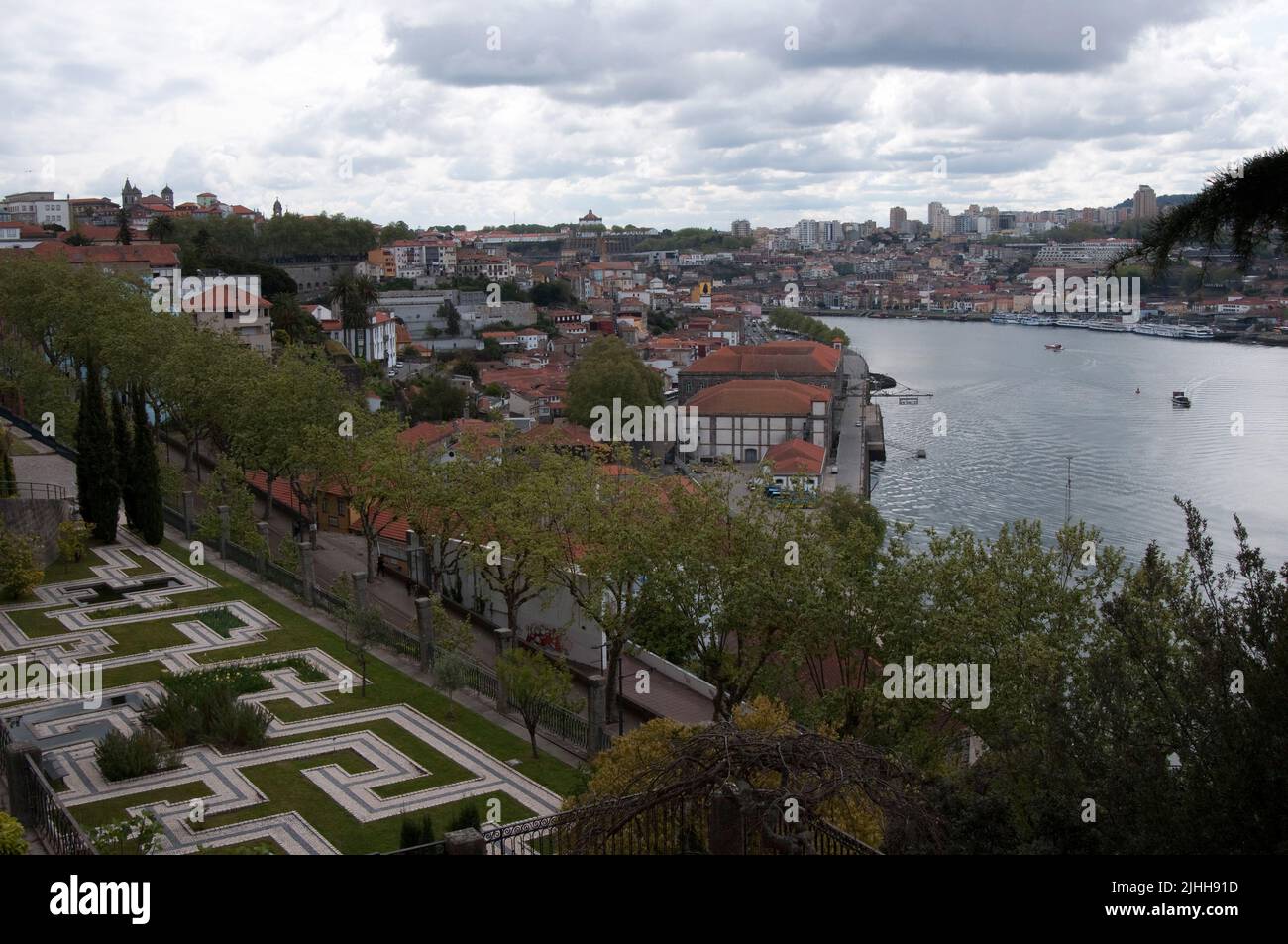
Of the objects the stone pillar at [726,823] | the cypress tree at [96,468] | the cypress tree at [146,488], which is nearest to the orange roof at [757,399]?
the cypress tree at [146,488]

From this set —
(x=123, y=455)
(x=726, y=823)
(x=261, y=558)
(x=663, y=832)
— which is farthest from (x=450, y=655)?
(x=123, y=455)

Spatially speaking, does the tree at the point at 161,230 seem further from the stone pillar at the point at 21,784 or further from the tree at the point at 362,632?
the stone pillar at the point at 21,784

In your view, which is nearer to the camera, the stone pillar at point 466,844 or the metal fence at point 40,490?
the stone pillar at point 466,844

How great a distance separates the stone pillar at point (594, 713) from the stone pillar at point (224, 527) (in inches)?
247

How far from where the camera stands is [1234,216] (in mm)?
5586

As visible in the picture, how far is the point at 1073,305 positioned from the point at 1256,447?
61371 mm

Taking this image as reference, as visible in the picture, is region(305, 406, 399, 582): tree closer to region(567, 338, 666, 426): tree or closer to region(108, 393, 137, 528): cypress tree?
region(108, 393, 137, 528): cypress tree

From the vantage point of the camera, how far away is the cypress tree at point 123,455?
594 inches

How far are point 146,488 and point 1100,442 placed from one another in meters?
31.9

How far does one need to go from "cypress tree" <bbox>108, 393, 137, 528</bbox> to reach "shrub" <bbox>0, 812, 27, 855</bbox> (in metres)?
10.1
